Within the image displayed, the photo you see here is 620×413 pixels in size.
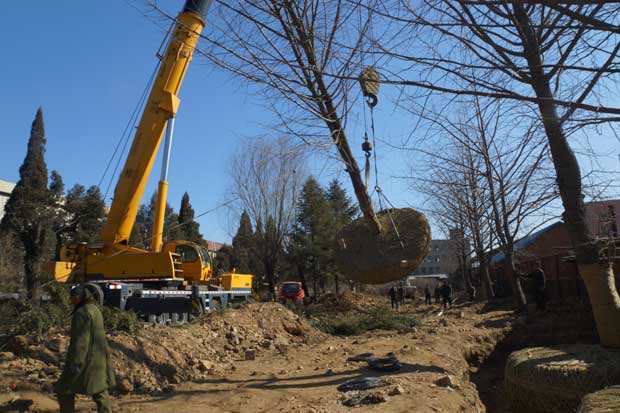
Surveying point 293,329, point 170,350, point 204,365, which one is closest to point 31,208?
point 293,329

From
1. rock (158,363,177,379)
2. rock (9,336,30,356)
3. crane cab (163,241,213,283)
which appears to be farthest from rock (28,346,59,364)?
crane cab (163,241,213,283)

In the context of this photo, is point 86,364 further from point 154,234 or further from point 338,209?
point 338,209

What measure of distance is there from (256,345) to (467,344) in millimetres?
4796

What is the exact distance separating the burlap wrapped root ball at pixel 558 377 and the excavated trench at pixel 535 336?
10.8ft

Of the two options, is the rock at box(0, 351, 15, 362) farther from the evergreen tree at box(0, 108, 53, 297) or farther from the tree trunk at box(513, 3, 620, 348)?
the evergreen tree at box(0, 108, 53, 297)

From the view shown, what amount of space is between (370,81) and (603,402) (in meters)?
3.18

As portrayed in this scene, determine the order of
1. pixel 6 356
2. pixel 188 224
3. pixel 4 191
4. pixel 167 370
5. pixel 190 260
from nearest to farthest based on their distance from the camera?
pixel 6 356
pixel 167 370
pixel 190 260
pixel 4 191
pixel 188 224

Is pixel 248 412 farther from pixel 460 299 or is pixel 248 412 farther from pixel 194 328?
pixel 460 299

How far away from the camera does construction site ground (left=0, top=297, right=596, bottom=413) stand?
614cm

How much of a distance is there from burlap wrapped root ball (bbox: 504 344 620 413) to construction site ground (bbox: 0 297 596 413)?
0.68 m

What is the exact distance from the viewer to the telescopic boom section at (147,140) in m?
12.6

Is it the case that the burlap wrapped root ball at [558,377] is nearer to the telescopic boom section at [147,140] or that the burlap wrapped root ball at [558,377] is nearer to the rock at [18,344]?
the rock at [18,344]

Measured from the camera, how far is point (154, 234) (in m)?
13.5

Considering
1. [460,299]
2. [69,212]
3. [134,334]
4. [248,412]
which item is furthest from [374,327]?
[69,212]
